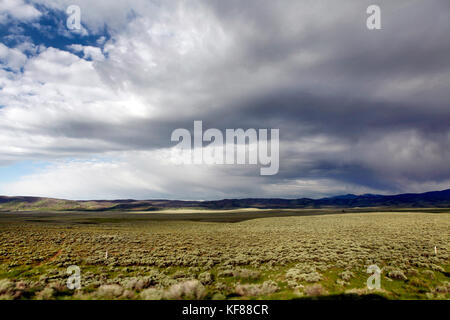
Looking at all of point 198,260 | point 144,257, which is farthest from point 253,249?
point 144,257

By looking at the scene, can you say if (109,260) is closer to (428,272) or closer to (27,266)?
(27,266)

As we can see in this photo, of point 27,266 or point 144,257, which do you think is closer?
point 27,266

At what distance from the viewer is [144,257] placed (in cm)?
2100

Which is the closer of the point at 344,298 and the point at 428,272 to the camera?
the point at 344,298

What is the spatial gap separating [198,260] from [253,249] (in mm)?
6779

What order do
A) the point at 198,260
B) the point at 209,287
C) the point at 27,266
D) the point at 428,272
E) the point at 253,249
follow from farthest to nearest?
1. the point at 253,249
2. the point at 198,260
3. the point at 27,266
4. the point at 428,272
5. the point at 209,287

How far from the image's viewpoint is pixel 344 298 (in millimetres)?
11656
